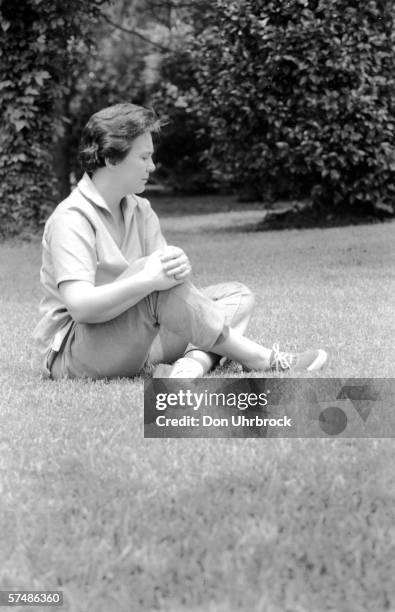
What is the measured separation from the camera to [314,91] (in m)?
12.2

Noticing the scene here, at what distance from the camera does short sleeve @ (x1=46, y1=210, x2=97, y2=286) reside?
3.72 m

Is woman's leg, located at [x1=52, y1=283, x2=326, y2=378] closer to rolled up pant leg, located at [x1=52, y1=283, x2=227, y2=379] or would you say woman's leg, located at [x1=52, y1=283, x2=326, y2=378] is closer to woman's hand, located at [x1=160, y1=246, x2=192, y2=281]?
rolled up pant leg, located at [x1=52, y1=283, x2=227, y2=379]

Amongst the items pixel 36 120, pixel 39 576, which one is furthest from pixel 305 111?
pixel 39 576

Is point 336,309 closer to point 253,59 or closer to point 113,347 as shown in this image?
point 113,347

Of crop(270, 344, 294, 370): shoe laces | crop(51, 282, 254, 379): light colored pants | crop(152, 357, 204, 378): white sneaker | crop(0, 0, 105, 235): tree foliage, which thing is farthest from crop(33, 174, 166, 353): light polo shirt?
crop(0, 0, 105, 235): tree foliage

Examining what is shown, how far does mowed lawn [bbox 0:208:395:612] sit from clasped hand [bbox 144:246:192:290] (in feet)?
1.72

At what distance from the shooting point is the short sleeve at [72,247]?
372 cm

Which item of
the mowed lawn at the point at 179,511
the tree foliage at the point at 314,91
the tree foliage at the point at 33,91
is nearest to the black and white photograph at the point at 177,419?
the mowed lawn at the point at 179,511

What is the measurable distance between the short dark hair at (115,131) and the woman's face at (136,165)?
0.02 metres

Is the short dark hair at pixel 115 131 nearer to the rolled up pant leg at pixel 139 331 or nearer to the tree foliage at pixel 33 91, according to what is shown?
the rolled up pant leg at pixel 139 331

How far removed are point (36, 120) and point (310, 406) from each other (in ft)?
30.4

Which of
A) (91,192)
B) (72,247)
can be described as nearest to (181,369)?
(72,247)

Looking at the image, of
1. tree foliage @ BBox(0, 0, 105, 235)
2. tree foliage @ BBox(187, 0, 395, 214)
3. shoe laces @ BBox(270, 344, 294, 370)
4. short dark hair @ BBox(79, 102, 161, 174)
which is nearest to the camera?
short dark hair @ BBox(79, 102, 161, 174)

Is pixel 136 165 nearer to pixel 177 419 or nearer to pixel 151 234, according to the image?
pixel 151 234
